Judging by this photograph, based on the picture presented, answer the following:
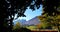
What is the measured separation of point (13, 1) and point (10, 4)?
16cm

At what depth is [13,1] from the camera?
7.01 m

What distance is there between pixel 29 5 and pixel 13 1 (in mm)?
670

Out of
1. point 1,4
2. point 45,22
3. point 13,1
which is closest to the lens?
point 1,4

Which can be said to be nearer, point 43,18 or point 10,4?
point 10,4

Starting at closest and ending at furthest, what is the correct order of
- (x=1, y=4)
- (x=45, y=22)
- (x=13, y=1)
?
(x=1, y=4)
(x=13, y=1)
(x=45, y=22)

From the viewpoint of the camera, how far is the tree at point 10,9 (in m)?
6.67

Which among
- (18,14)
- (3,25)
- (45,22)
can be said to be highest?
(45,22)

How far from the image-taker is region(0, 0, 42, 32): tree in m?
6.67

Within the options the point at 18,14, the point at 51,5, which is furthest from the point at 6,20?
the point at 51,5

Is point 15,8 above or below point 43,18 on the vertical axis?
below

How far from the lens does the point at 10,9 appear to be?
7062 mm

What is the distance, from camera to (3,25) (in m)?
6.66

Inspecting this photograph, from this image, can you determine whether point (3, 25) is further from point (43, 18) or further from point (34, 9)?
point (43, 18)

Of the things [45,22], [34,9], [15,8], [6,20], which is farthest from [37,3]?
[45,22]
